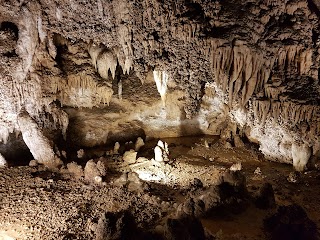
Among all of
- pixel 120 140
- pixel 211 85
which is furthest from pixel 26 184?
pixel 211 85

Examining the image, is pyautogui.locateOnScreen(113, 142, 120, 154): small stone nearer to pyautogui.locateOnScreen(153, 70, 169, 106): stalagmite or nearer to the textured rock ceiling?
the textured rock ceiling

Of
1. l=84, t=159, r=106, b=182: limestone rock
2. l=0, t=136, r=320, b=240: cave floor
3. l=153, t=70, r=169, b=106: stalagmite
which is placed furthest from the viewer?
l=153, t=70, r=169, b=106: stalagmite

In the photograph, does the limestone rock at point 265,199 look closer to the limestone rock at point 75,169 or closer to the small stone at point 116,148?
the limestone rock at point 75,169

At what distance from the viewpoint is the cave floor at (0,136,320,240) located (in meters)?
6.97

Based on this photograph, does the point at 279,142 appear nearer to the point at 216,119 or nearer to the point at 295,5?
the point at 216,119

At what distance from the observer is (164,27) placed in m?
8.25

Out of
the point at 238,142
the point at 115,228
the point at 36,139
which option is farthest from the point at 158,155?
the point at 115,228

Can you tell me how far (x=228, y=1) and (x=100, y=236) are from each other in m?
5.72

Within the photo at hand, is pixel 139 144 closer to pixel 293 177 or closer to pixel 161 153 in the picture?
pixel 161 153

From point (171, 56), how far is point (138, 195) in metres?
3.30

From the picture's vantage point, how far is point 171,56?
867 centimetres

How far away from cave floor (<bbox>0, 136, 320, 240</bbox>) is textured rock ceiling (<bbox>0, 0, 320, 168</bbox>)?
0.85 meters

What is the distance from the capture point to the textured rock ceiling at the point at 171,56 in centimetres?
817

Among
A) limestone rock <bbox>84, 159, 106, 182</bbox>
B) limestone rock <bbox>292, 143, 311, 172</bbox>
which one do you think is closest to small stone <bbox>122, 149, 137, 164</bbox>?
limestone rock <bbox>84, 159, 106, 182</bbox>
